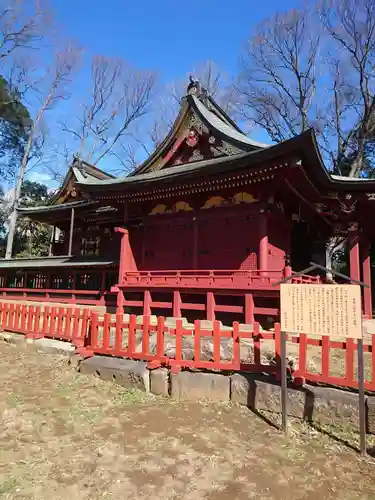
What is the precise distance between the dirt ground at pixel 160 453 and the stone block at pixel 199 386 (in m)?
0.23

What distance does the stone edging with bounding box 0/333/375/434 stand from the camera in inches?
185

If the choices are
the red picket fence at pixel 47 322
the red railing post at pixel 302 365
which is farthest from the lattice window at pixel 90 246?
the red railing post at pixel 302 365

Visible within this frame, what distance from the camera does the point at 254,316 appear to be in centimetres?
1115

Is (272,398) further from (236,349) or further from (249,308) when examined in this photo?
(249,308)

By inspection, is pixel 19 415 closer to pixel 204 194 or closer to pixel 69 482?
pixel 69 482

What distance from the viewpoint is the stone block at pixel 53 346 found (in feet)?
27.5

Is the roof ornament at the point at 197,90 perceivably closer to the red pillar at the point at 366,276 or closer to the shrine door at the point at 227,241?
the shrine door at the point at 227,241

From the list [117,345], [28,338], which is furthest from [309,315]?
[28,338]

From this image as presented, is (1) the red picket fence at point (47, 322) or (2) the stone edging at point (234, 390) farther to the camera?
(1) the red picket fence at point (47, 322)

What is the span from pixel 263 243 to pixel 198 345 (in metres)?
6.64

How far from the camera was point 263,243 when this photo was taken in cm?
1189

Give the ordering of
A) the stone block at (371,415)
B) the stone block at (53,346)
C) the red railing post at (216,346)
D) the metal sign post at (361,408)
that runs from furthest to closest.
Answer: the stone block at (53,346) < the red railing post at (216,346) < the stone block at (371,415) < the metal sign post at (361,408)

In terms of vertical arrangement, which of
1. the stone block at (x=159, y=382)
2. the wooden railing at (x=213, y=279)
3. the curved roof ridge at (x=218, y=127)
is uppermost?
the curved roof ridge at (x=218, y=127)

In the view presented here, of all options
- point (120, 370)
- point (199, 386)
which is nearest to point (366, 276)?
point (199, 386)
